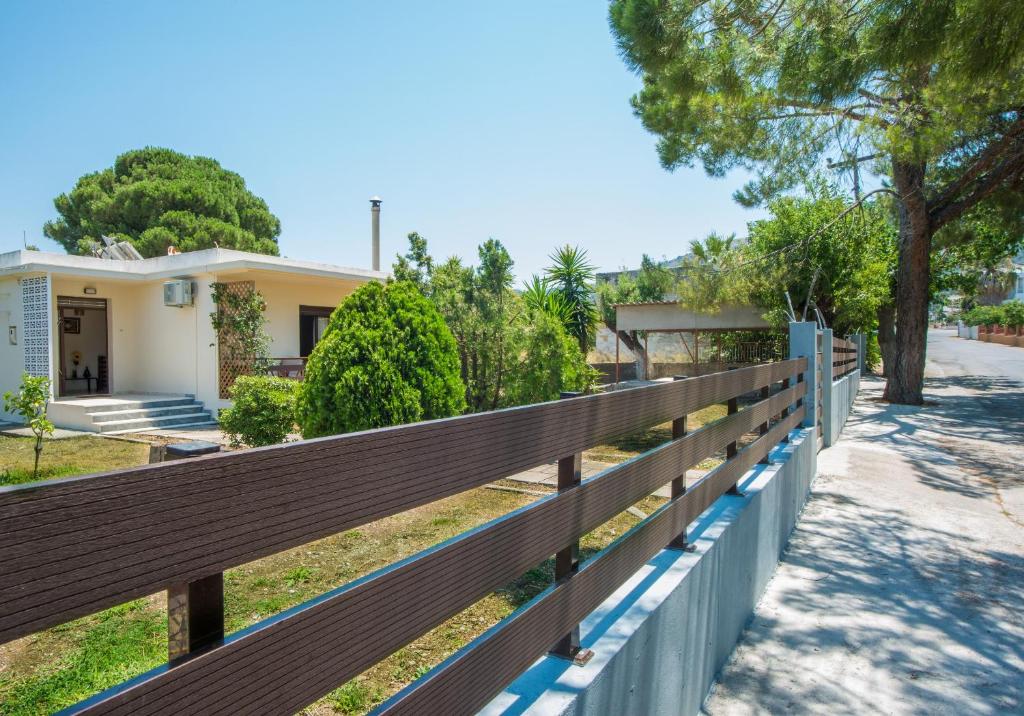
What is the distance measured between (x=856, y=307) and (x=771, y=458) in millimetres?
11972

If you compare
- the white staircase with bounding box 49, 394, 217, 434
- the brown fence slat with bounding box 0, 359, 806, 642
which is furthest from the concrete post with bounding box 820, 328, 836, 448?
the white staircase with bounding box 49, 394, 217, 434

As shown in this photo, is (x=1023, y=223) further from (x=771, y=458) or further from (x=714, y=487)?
(x=714, y=487)

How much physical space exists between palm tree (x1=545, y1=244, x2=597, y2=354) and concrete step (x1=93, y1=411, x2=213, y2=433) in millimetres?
11391

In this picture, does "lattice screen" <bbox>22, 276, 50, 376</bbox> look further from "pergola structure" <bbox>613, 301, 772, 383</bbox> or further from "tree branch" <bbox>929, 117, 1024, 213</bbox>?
"tree branch" <bbox>929, 117, 1024, 213</bbox>

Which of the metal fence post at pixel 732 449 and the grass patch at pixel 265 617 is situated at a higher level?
the metal fence post at pixel 732 449

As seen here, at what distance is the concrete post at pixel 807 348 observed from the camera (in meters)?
5.64

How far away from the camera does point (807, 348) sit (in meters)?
5.67

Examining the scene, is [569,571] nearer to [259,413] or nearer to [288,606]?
[288,606]

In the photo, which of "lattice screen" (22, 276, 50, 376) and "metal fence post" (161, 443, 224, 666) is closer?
"metal fence post" (161, 443, 224, 666)

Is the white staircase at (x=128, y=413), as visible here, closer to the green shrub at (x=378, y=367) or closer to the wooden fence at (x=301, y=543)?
the green shrub at (x=378, y=367)

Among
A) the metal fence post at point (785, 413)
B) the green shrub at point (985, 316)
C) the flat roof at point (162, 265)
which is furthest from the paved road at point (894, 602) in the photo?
the green shrub at point (985, 316)

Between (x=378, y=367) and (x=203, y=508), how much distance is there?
5.81 metres

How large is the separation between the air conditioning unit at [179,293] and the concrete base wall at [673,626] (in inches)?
478

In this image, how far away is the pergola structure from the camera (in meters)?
16.1
